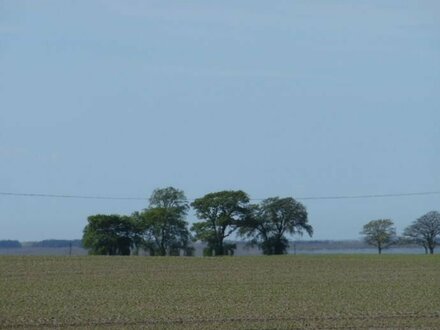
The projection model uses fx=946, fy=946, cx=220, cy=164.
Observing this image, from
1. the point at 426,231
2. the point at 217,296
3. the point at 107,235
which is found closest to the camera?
the point at 217,296

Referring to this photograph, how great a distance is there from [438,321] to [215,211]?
218 ft

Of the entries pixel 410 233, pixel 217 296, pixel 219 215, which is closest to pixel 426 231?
pixel 410 233

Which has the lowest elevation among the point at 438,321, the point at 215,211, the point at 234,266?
the point at 438,321

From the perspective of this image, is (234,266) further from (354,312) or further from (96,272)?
(354,312)

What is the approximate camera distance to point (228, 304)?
Result: 3069cm

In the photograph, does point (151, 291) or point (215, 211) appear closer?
point (151, 291)

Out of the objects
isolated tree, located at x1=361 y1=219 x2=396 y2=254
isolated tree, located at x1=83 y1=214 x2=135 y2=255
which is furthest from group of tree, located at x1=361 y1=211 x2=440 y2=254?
isolated tree, located at x1=83 y1=214 x2=135 y2=255

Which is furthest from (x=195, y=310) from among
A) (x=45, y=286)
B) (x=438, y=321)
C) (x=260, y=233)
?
(x=260, y=233)

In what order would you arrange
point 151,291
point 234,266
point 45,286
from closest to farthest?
point 151,291 < point 45,286 < point 234,266

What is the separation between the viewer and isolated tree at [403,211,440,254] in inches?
3905

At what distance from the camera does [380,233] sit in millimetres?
106312

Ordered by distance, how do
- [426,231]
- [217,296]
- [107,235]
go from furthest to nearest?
1. [426,231]
2. [107,235]
3. [217,296]

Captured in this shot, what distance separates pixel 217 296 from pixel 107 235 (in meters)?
53.4

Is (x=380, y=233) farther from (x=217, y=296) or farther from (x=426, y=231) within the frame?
(x=217, y=296)
